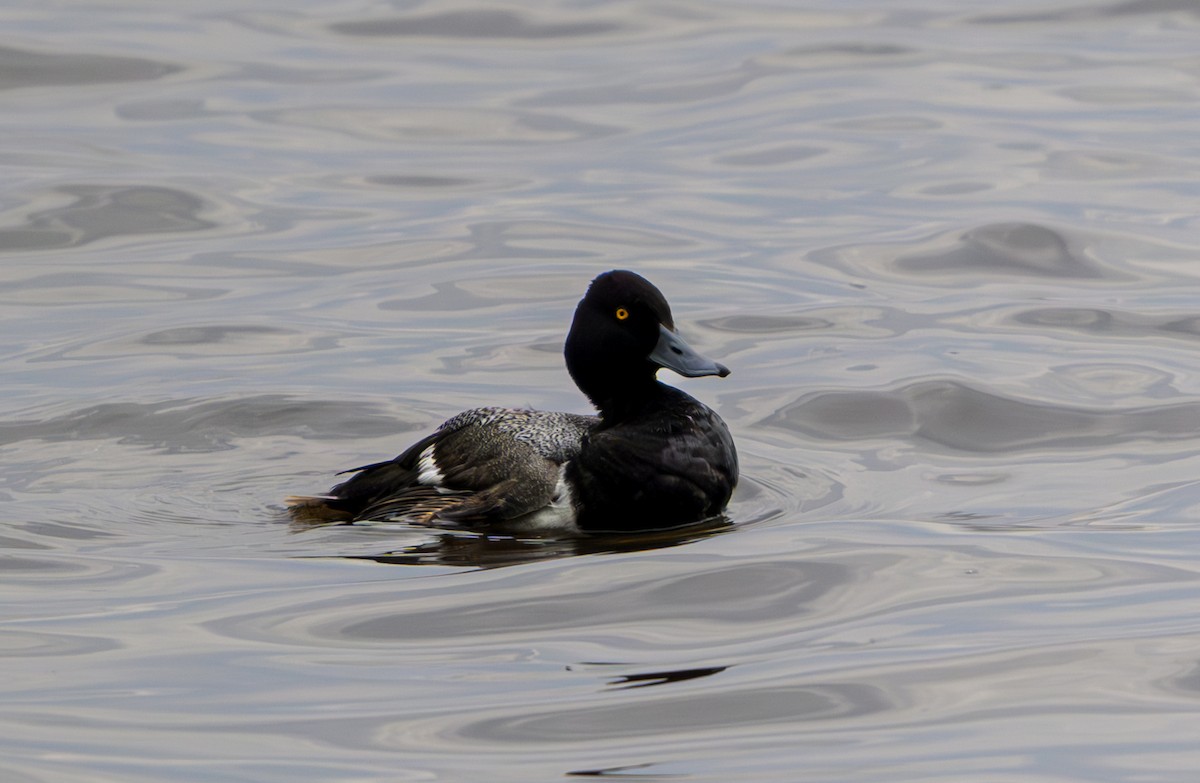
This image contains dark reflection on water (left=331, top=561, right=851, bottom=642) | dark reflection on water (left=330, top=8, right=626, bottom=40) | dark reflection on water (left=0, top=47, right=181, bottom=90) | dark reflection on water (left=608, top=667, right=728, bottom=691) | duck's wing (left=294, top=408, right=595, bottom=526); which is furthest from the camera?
dark reflection on water (left=330, top=8, right=626, bottom=40)

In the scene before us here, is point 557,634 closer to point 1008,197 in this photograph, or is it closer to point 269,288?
point 269,288

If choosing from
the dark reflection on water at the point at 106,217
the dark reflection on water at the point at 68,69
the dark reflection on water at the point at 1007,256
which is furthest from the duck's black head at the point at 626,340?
the dark reflection on water at the point at 68,69

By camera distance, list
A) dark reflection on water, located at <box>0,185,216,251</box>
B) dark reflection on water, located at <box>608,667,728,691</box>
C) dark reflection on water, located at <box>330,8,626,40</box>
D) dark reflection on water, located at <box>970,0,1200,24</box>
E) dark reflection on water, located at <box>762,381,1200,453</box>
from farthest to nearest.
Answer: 1. dark reflection on water, located at <box>970,0,1200,24</box>
2. dark reflection on water, located at <box>330,8,626,40</box>
3. dark reflection on water, located at <box>0,185,216,251</box>
4. dark reflection on water, located at <box>762,381,1200,453</box>
5. dark reflection on water, located at <box>608,667,728,691</box>

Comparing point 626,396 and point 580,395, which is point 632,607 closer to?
point 626,396

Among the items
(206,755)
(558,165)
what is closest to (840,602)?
(206,755)

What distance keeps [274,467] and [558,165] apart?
8483 millimetres

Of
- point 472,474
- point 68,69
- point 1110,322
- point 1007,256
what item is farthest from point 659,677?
point 68,69

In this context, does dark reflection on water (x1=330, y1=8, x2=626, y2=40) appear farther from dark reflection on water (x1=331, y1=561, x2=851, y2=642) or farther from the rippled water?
dark reflection on water (x1=331, y1=561, x2=851, y2=642)

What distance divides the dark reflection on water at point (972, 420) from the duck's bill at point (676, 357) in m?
1.80

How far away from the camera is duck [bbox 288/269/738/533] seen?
8672 millimetres

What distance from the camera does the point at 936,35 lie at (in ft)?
75.5

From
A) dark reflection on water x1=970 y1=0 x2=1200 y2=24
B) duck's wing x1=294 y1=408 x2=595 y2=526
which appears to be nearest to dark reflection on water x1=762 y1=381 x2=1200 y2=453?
duck's wing x1=294 y1=408 x2=595 y2=526

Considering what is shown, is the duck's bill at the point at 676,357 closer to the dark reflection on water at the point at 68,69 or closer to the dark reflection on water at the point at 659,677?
the dark reflection on water at the point at 659,677

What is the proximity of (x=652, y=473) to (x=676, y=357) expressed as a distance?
71 centimetres
